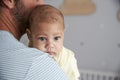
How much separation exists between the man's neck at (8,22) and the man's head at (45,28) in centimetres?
8

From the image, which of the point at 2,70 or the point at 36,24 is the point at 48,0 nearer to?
the point at 36,24

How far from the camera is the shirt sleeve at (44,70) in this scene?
699 mm

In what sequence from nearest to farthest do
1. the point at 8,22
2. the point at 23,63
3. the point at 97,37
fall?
the point at 23,63 < the point at 8,22 < the point at 97,37

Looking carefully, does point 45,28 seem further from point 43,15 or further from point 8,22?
point 8,22

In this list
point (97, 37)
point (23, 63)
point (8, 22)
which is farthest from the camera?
point (97, 37)

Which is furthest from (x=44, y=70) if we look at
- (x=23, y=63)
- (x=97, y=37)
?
(x=97, y=37)

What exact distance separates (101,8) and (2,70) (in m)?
1.67

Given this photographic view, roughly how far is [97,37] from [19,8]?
4.71 feet

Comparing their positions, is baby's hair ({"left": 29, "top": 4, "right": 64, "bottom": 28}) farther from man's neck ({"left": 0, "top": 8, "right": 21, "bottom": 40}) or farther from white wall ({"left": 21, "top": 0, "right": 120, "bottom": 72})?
white wall ({"left": 21, "top": 0, "right": 120, "bottom": 72})

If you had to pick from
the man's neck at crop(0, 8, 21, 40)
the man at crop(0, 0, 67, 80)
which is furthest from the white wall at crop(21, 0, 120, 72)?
the man at crop(0, 0, 67, 80)

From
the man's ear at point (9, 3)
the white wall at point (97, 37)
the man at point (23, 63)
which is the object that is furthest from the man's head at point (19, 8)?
the white wall at point (97, 37)

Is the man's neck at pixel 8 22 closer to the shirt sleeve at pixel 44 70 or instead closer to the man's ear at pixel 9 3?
the man's ear at pixel 9 3

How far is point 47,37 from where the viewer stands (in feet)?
3.32

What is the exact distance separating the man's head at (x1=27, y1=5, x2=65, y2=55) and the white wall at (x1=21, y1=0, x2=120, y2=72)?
51.1 inches
